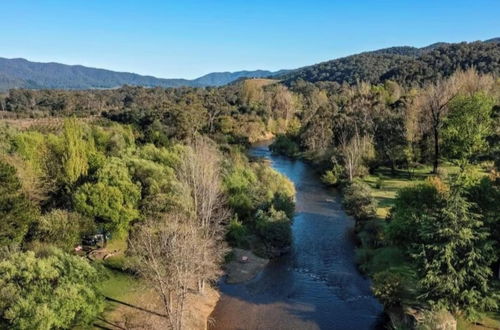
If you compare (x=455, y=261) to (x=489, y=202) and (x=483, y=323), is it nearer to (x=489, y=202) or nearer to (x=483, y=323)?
(x=483, y=323)

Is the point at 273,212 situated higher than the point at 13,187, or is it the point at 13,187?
the point at 13,187

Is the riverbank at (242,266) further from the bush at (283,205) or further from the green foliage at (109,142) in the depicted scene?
the green foliage at (109,142)

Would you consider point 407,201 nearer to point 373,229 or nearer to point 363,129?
point 373,229

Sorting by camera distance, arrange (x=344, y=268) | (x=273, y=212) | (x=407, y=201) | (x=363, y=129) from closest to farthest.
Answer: (x=407, y=201), (x=344, y=268), (x=273, y=212), (x=363, y=129)

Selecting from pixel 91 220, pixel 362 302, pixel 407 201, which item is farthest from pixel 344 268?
pixel 91 220

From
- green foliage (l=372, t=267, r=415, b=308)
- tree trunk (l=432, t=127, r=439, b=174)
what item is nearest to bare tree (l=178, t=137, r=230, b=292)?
green foliage (l=372, t=267, r=415, b=308)

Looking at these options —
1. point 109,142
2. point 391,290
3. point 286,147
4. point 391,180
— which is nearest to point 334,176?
point 391,180

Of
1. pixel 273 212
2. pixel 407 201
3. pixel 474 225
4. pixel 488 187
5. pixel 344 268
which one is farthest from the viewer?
pixel 273 212

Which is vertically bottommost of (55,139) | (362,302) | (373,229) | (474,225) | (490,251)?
(362,302)
